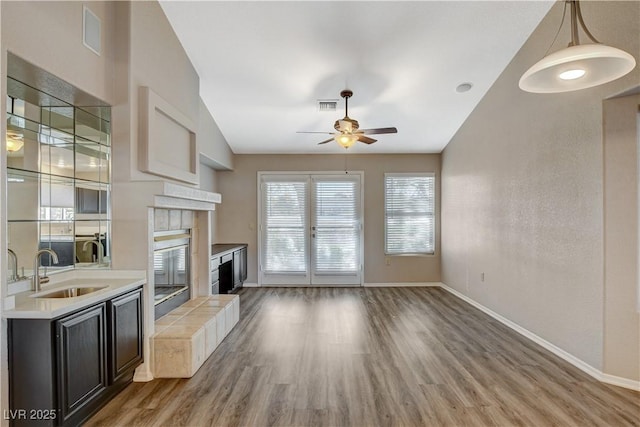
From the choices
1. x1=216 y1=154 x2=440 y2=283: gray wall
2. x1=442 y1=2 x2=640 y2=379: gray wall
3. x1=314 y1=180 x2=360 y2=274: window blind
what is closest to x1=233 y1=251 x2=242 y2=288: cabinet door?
x1=216 y1=154 x2=440 y2=283: gray wall

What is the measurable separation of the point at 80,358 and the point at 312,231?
14.0 feet

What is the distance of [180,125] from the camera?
11.2ft

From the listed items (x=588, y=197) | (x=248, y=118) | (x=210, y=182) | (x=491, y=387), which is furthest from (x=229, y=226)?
(x=588, y=197)

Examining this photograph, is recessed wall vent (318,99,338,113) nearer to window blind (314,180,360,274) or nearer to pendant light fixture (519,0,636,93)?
window blind (314,180,360,274)

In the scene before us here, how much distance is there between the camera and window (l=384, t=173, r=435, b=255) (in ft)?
19.7

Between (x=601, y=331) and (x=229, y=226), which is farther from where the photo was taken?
(x=229, y=226)

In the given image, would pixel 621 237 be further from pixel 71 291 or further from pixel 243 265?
pixel 243 265

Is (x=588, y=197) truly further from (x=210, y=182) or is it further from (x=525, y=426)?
(x=210, y=182)

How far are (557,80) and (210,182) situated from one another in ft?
17.1

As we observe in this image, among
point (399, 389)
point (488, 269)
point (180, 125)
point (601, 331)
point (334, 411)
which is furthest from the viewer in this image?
point (488, 269)

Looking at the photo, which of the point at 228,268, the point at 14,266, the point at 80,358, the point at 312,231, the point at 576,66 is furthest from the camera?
the point at 312,231

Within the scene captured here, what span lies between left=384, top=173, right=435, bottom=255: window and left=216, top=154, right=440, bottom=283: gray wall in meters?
0.11

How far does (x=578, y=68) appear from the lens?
1688 mm

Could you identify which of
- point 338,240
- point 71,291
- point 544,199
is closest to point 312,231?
point 338,240
